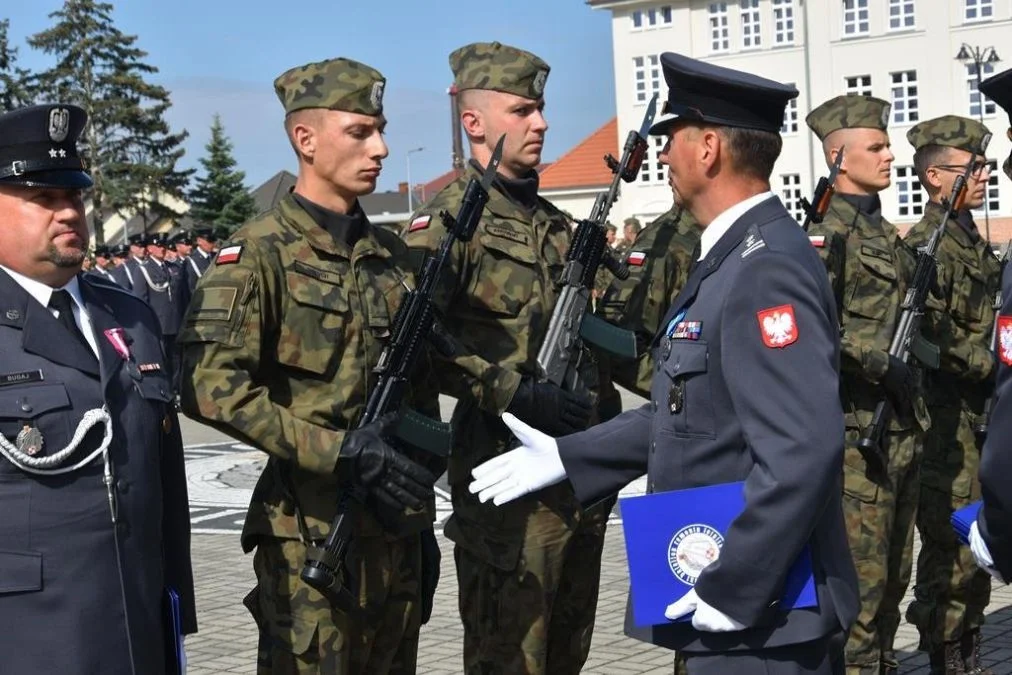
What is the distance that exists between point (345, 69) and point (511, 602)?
6.63 ft

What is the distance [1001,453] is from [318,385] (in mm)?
2083

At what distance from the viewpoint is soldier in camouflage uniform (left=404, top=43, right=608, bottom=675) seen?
18.8ft

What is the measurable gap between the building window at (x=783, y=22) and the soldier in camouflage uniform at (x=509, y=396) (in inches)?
2329

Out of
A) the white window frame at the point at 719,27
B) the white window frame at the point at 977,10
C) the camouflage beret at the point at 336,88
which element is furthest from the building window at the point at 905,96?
the camouflage beret at the point at 336,88

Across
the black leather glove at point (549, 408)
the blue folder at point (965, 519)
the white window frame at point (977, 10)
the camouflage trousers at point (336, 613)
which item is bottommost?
the camouflage trousers at point (336, 613)

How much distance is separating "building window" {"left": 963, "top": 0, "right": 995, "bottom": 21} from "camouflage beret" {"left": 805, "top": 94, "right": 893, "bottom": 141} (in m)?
55.0

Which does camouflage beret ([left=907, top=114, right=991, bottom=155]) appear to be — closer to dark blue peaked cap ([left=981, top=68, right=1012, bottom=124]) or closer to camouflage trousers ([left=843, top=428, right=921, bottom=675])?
camouflage trousers ([left=843, top=428, right=921, bottom=675])

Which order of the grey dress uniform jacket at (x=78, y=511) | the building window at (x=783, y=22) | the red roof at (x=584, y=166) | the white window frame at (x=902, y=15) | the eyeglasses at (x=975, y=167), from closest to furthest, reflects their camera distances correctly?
the grey dress uniform jacket at (x=78, y=511)
the eyeglasses at (x=975, y=167)
the white window frame at (x=902, y=15)
the building window at (x=783, y=22)
the red roof at (x=584, y=166)

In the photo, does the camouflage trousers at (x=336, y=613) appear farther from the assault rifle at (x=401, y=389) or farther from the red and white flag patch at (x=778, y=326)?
the red and white flag patch at (x=778, y=326)

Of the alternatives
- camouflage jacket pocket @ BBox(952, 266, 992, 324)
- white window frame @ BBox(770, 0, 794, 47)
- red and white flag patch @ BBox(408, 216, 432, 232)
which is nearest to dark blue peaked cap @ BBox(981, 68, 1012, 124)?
red and white flag patch @ BBox(408, 216, 432, 232)

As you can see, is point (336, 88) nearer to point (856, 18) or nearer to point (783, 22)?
point (856, 18)

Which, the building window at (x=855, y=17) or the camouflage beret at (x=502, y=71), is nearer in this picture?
the camouflage beret at (x=502, y=71)

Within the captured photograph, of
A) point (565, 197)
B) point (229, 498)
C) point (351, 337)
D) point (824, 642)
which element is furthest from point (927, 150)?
point (565, 197)

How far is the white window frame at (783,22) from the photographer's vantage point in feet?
209
